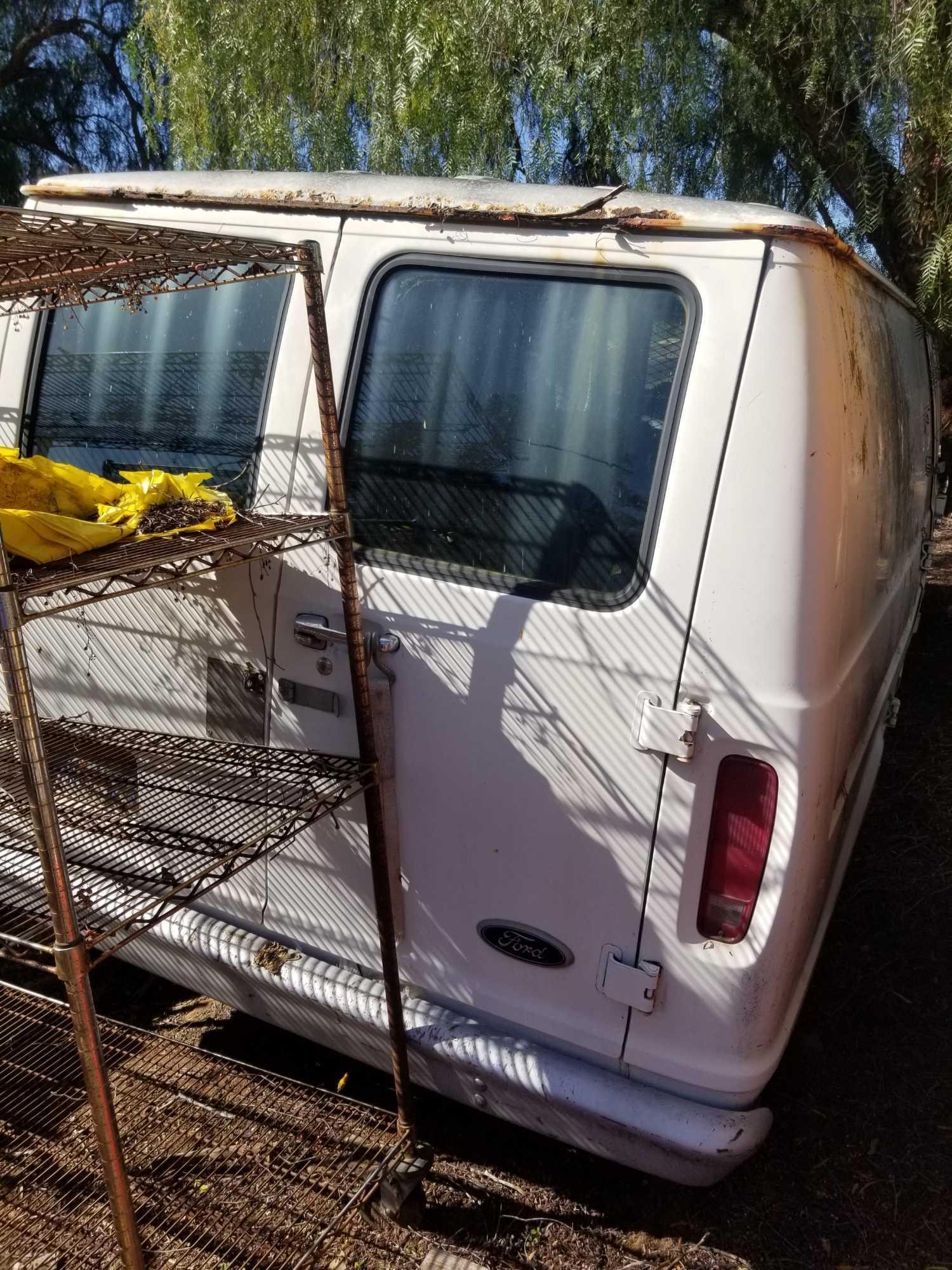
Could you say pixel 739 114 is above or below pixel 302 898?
above


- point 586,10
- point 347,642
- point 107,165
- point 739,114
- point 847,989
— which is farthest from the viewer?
point 107,165

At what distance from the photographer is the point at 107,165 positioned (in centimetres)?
1338

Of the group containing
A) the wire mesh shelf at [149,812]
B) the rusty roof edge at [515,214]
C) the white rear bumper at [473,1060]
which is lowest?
the white rear bumper at [473,1060]

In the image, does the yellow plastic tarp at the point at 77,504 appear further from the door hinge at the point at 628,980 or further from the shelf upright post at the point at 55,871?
the door hinge at the point at 628,980

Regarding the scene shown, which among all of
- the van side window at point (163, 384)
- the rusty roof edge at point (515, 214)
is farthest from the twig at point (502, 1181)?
the rusty roof edge at point (515, 214)

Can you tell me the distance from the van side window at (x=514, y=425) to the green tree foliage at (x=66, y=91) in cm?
1243

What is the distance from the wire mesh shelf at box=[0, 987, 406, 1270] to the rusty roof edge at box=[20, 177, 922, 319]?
2.23 meters

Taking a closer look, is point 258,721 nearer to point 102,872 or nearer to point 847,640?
point 102,872

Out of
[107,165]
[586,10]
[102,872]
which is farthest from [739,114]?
[107,165]

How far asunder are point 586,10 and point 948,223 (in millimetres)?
2391

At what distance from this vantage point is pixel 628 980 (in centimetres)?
220

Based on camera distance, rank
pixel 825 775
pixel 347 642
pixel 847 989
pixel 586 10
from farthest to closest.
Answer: pixel 586 10 → pixel 847 989 → pixel 347 642 → pixel 825 775

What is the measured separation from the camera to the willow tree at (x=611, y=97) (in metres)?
5.34

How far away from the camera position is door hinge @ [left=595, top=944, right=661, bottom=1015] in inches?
85.6
